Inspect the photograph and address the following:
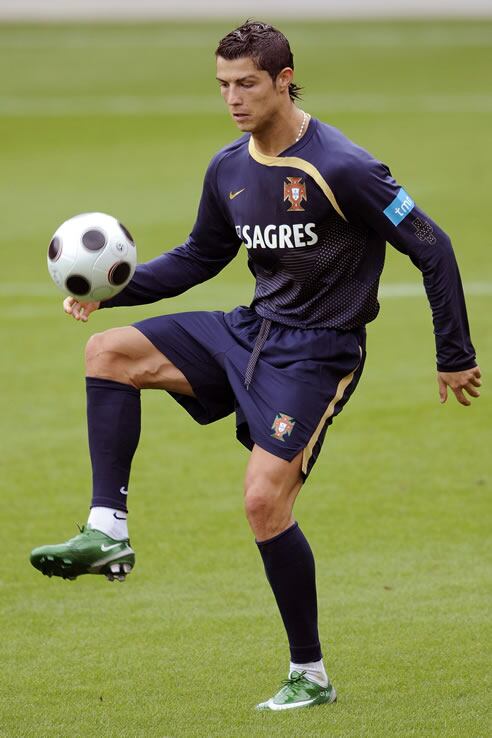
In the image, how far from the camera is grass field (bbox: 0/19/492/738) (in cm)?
555

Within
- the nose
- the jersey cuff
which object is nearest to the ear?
the nose

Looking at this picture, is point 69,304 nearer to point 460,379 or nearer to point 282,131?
point 282,131

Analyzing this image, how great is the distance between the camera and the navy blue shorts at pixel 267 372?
5.44 m

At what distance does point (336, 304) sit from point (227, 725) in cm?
160

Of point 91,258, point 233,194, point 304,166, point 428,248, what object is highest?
point 304,166

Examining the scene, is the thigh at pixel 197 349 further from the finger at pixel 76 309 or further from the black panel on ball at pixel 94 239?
the black panel on ball at pixel 94 239

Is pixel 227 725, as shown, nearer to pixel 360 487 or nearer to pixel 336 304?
pixel 336 304

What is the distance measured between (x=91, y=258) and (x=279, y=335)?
77 cm

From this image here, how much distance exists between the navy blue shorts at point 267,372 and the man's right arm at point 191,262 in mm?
203

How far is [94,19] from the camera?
4131 cm

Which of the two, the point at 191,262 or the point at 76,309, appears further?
the point at 191,262

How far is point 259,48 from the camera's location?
5.35m

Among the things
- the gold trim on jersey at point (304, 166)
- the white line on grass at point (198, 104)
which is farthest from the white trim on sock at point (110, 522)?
the white line on grass at point (198, 104)


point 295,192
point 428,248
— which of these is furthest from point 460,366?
point 295,192
